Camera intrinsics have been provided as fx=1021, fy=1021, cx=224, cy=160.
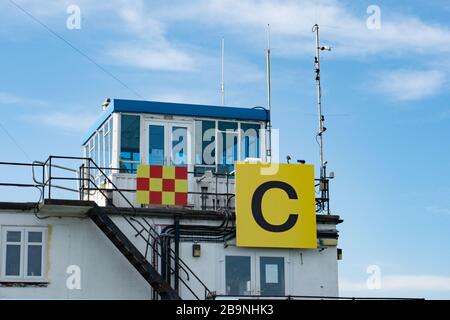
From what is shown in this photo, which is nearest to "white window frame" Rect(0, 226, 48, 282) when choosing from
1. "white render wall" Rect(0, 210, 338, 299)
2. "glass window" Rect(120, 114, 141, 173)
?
"white render wall" Rect(0, 210, 338, 299)

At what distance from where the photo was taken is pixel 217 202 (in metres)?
29.2

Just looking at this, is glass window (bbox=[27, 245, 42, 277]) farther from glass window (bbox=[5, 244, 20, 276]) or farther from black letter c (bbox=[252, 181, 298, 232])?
black letter c (bbox=[252, 181, 298, 232])

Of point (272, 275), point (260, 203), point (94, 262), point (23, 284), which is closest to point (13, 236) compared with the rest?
point (23, 284)

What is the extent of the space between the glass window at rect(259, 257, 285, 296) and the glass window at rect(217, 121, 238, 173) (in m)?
3.28

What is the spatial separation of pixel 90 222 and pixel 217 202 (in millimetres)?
3878

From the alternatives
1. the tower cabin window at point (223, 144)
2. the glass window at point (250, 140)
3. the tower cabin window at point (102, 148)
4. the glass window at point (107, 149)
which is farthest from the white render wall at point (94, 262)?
the glass window at point (250, 140)

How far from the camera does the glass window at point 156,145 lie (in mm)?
29922

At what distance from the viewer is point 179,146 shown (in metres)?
30.2

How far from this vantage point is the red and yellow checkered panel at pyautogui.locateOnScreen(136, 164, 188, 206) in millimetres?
27688

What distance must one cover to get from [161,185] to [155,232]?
1.29 meters

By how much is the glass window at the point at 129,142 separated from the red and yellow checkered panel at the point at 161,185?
196cm

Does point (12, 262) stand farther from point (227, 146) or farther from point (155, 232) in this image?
point (227, 146)

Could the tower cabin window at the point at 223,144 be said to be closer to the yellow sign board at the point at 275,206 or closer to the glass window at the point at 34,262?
the yellow sign board at the point at 275,206
